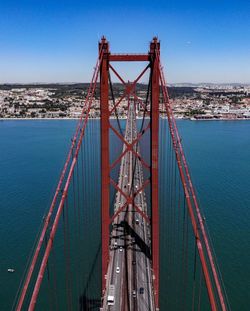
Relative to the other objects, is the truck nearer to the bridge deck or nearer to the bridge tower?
the bridge deck

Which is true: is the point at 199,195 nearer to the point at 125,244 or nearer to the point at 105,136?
the point at 125,244

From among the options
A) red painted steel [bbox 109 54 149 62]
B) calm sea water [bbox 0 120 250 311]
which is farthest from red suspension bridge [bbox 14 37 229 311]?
calm sea water [bbox 0 120 250 311]

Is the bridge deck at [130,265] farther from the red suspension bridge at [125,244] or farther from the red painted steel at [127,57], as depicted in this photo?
the red painted steel at [127,57]

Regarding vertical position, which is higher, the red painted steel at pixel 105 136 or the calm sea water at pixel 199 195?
the red painted steel at pixel 105 136

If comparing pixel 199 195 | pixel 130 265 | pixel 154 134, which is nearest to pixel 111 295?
pixel 130 265

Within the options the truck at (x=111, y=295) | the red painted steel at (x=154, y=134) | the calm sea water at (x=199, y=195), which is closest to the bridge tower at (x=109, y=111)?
the red painted steel at (x=154, y=134)

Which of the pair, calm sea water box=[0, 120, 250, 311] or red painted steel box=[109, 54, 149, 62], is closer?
red painted steel box=[109, 54, 149, 62]

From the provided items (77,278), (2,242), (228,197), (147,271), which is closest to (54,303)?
(77,278)

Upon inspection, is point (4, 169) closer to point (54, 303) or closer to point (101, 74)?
point (54, 303)
